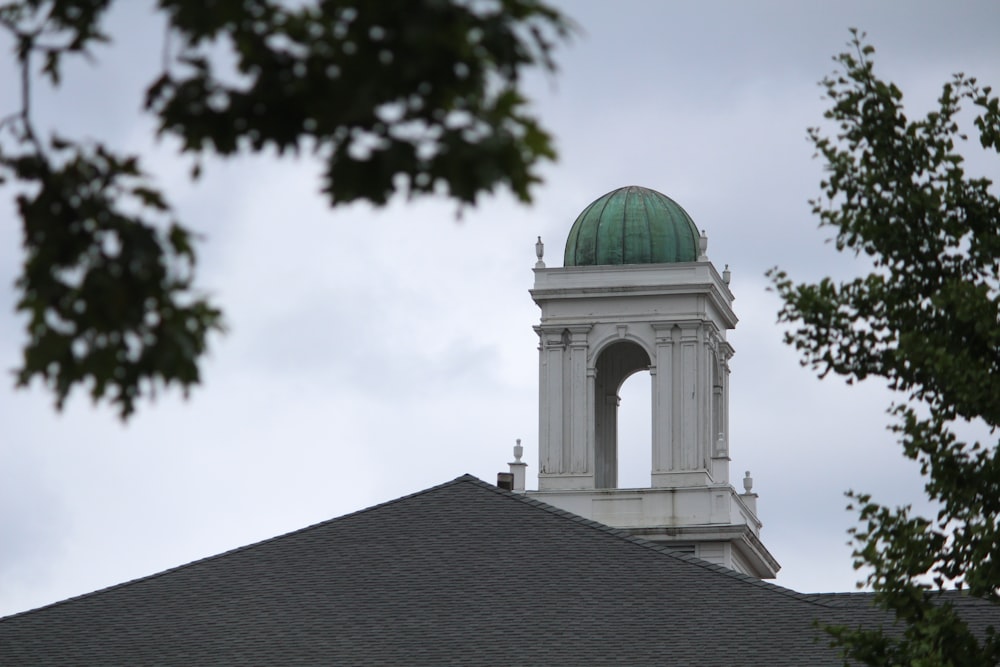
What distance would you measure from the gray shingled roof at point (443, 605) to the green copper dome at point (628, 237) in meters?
18.3

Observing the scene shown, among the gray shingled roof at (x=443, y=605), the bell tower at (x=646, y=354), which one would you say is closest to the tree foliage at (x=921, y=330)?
the gray shingled roof at (x=443, y=605)

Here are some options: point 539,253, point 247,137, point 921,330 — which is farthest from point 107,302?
point 539,253

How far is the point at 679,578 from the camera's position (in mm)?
30844

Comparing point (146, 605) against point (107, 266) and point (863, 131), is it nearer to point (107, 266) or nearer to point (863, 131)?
point (863, 131)

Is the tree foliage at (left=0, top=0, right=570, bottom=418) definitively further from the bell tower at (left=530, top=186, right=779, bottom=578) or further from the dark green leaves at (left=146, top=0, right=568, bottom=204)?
the bell tower at (left=530, top=186, right=779, bottom=578)

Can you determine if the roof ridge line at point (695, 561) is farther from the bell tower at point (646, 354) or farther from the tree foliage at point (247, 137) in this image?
the tree foliage at point (247, 137)

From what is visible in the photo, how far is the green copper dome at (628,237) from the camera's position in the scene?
51.4 meters

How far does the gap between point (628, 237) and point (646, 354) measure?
2.82 meters

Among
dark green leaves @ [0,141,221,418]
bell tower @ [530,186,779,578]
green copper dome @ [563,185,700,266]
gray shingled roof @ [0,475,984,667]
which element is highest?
green copper dome @ [563,185,700,266]

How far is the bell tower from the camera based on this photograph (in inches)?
1912

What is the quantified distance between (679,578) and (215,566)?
659cm

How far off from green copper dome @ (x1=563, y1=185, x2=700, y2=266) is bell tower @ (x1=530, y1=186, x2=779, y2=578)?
0.10 feet

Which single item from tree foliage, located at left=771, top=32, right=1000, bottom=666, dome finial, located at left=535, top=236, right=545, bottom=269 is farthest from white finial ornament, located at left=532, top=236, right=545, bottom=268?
tree foliage, located at left=771, top=32, right=1000, bottom=666

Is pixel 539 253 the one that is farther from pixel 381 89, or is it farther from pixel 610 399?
pixel 381 89
